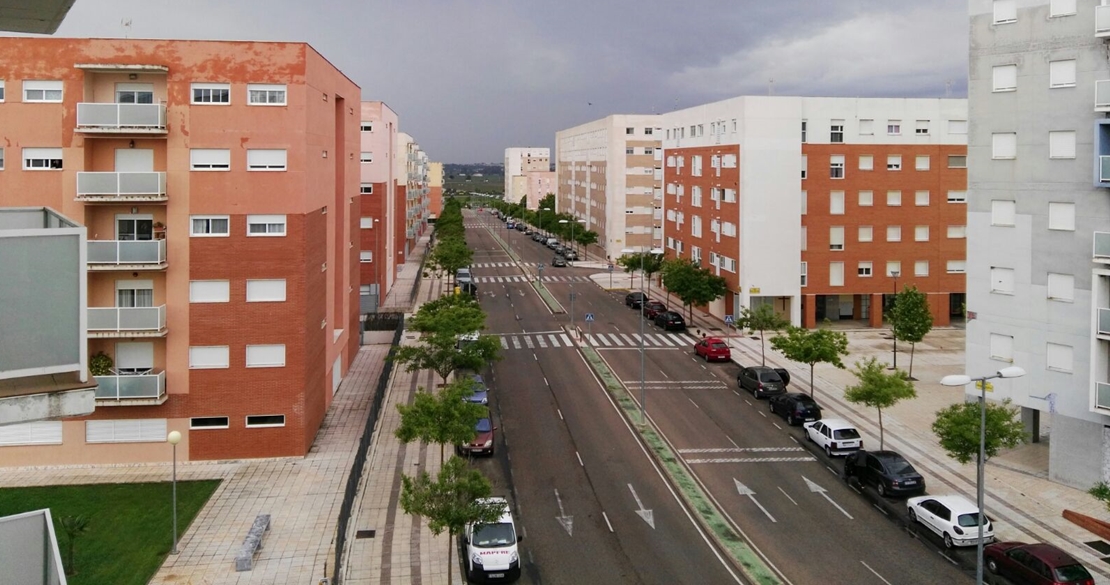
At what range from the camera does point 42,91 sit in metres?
32.0

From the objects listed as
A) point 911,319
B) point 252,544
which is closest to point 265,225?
point 252,544

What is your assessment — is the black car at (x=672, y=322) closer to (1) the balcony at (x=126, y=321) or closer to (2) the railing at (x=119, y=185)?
(1) the balcony at (x=126, y=321)

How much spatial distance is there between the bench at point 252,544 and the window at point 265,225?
11.3 m

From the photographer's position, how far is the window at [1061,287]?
3169 centimetres

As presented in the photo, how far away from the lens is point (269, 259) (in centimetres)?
3356

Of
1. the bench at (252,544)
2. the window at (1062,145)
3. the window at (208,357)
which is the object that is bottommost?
the bench at (252,544)

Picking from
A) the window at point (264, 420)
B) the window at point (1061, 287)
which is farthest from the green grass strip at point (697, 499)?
the window at point (1061, 287)

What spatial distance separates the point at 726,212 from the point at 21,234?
62879 mm

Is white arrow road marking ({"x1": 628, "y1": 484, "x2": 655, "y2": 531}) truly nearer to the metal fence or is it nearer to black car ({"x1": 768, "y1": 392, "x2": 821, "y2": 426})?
the metal fence

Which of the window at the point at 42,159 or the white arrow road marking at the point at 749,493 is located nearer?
the white arrow road marking at the point at 749,493

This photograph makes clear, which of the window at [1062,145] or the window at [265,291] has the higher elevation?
the window at [1062,145]

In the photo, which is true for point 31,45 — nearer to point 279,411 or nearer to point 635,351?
point 279,411

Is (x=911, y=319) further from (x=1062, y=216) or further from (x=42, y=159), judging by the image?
(x=42, y=159)

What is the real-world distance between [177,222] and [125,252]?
2.11 metres
